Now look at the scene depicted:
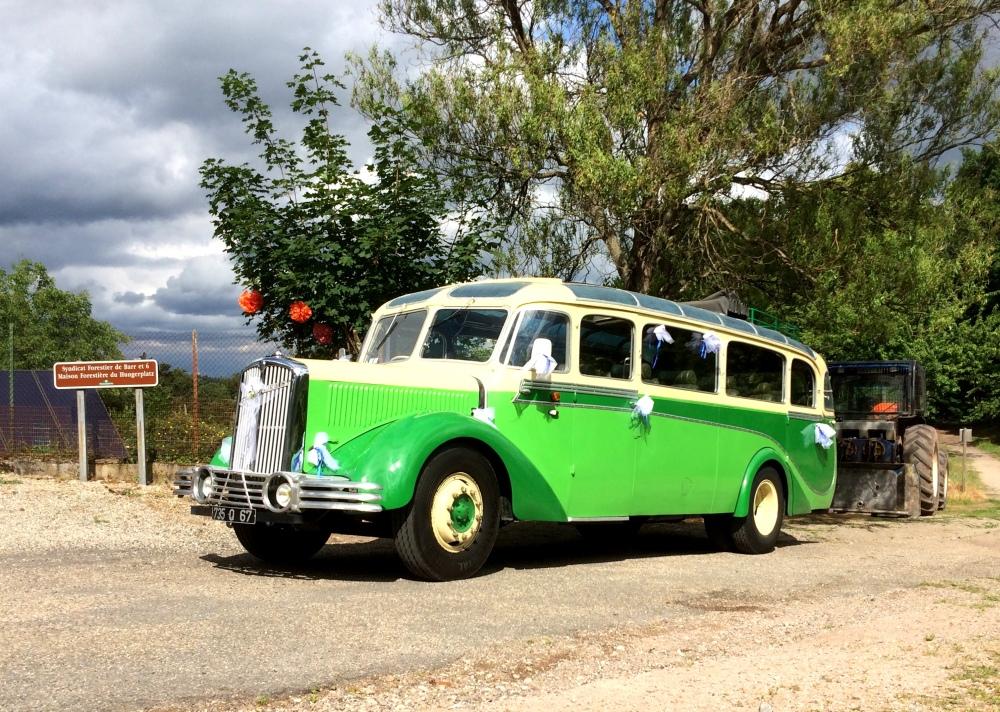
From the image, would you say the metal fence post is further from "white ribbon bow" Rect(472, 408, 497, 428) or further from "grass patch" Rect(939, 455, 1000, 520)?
"grass patch" Rect(939, 455, 1000, 520)

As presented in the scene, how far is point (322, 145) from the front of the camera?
12.8 meters

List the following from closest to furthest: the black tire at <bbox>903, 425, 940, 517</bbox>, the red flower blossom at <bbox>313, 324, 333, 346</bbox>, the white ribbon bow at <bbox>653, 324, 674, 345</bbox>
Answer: the white ribbon bow at <bbox>653, 324, 674, 345</bbox>, the red flower blossom at <bbox>313, 324, 333, 346</bbox>, the black tire at <bbox>903, 425, 940, 517</bbox>

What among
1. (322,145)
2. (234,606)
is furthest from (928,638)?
(322,145)

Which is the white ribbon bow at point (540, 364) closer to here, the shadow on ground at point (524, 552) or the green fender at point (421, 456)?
the green fender at point (421, 456)

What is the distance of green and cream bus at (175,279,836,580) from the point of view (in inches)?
311

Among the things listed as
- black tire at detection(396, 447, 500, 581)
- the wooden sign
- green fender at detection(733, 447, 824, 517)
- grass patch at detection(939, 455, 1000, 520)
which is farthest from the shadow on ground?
grass patch at detection(939, 455, 1000, 520)

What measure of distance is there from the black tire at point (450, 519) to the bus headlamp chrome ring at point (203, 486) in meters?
1.50

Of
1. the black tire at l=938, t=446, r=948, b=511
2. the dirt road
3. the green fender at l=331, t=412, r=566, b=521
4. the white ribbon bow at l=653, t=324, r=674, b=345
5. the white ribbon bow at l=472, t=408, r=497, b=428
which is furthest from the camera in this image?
the black tire at l=938, t=446, r=948, b=511

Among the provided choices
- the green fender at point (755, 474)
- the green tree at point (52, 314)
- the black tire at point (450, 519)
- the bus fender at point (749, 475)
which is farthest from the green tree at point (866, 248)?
the green tree at point (52, 314)

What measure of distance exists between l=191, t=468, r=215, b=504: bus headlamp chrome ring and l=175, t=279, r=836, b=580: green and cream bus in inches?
0.6

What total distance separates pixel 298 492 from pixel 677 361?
422cm

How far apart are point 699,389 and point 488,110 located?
232 inches

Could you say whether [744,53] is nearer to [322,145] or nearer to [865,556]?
[322,145]

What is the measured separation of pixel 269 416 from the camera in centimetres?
820
